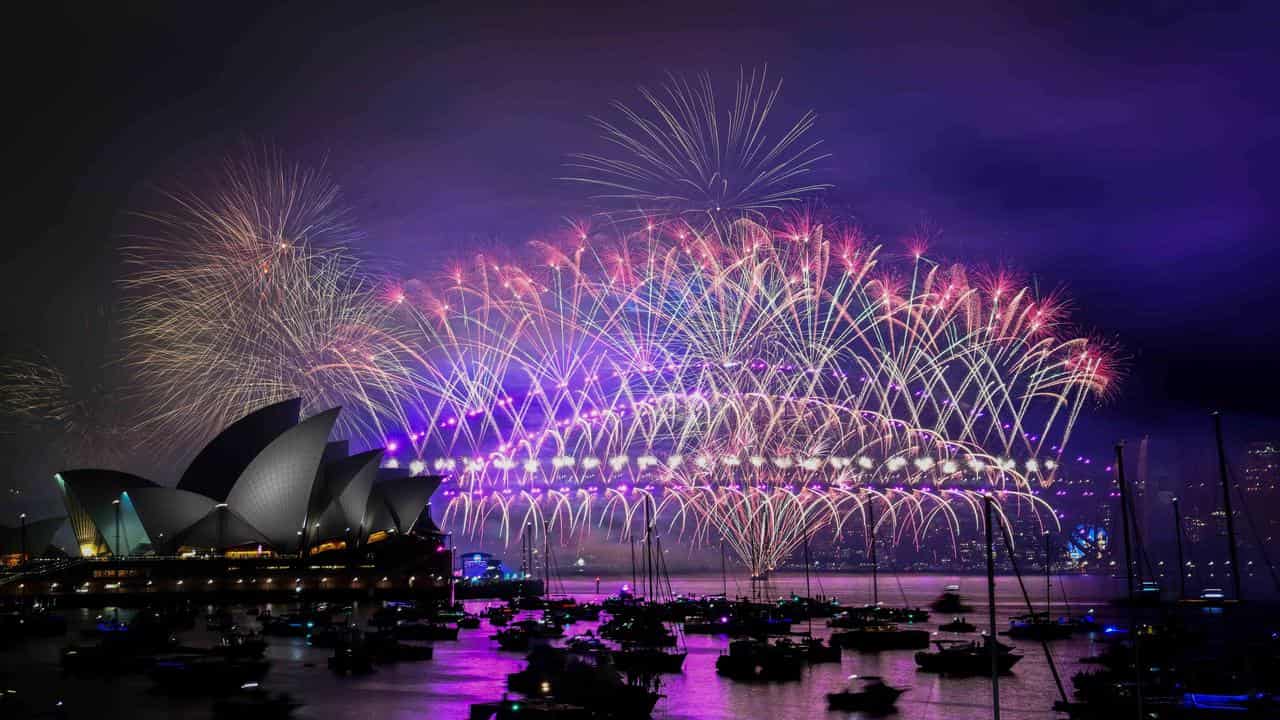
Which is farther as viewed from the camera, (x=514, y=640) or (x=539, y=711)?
(x=514, y=640)

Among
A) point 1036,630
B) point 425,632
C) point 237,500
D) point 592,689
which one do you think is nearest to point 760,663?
point 592,689

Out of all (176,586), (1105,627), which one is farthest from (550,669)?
(176,586)

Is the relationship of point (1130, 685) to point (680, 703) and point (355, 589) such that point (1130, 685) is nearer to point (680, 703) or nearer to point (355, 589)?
point (680, 703)

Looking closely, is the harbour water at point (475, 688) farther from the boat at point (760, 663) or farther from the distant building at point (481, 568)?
the distant building at point (481, 568)

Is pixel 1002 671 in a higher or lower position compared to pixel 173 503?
lower

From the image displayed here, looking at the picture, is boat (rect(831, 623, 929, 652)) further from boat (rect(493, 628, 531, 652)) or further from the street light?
the street light

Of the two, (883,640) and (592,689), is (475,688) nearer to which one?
(592,689)

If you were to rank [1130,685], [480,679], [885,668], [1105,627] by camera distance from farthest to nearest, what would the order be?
[1105,627] → [885,668] → [480,679] → [1130,685]
